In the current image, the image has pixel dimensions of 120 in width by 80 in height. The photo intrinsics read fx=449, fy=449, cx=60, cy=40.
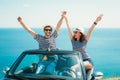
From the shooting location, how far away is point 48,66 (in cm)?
918

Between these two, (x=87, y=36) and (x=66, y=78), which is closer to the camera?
(x=66, y=78)

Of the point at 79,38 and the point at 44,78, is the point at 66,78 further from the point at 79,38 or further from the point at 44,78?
the point at 79,38

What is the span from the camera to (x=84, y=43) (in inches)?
426

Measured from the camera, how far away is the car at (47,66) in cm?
880

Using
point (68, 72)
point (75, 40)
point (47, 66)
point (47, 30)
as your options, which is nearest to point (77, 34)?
point (75, 40)

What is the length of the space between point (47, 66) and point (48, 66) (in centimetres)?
3

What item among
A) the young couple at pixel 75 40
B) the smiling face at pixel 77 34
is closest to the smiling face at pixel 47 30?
the young couple at pixel 75 40

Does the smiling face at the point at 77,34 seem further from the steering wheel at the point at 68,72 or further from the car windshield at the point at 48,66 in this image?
the steering wheel at the point at 68,72

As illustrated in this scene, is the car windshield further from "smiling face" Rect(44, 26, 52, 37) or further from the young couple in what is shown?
"smiling face" Rect(44, 26, 52, 37)

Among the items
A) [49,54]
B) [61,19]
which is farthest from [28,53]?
[61,19]

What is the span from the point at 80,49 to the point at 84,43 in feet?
0.62

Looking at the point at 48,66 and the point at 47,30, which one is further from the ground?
the point at 47,30

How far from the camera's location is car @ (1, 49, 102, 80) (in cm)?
880

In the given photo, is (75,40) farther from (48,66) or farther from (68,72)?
(68,72)
